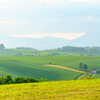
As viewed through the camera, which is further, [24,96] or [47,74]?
[47,74]

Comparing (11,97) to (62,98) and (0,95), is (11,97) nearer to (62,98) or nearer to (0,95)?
(0,95)

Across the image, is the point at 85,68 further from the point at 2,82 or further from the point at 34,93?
the point at 34,93

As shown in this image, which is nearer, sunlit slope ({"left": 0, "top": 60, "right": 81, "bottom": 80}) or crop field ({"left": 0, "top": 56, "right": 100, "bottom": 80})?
sunlit slope ({"left": 0, "top": 60, "right": 81, "bottom": 80})

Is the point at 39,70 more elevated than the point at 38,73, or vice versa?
the point at 39,70

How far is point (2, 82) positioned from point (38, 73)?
34.8 metres

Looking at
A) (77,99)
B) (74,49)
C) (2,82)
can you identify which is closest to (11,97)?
(77,99)

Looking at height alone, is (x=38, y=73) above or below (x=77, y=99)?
below

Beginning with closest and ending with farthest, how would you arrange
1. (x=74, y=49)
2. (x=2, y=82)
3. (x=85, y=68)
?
(x=2, y=82) → (x=85, y=68) → (x=74, y=49)

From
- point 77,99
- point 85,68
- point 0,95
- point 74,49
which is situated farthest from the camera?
point 74,49

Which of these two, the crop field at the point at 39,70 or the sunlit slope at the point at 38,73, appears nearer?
the sunlit slope at the point at 38,73

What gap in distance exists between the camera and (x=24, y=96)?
1327cm

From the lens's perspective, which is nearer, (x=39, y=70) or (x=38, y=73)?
(x=38, y=73)

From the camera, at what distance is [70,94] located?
13219 mm

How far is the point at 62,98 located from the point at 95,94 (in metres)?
2.28
